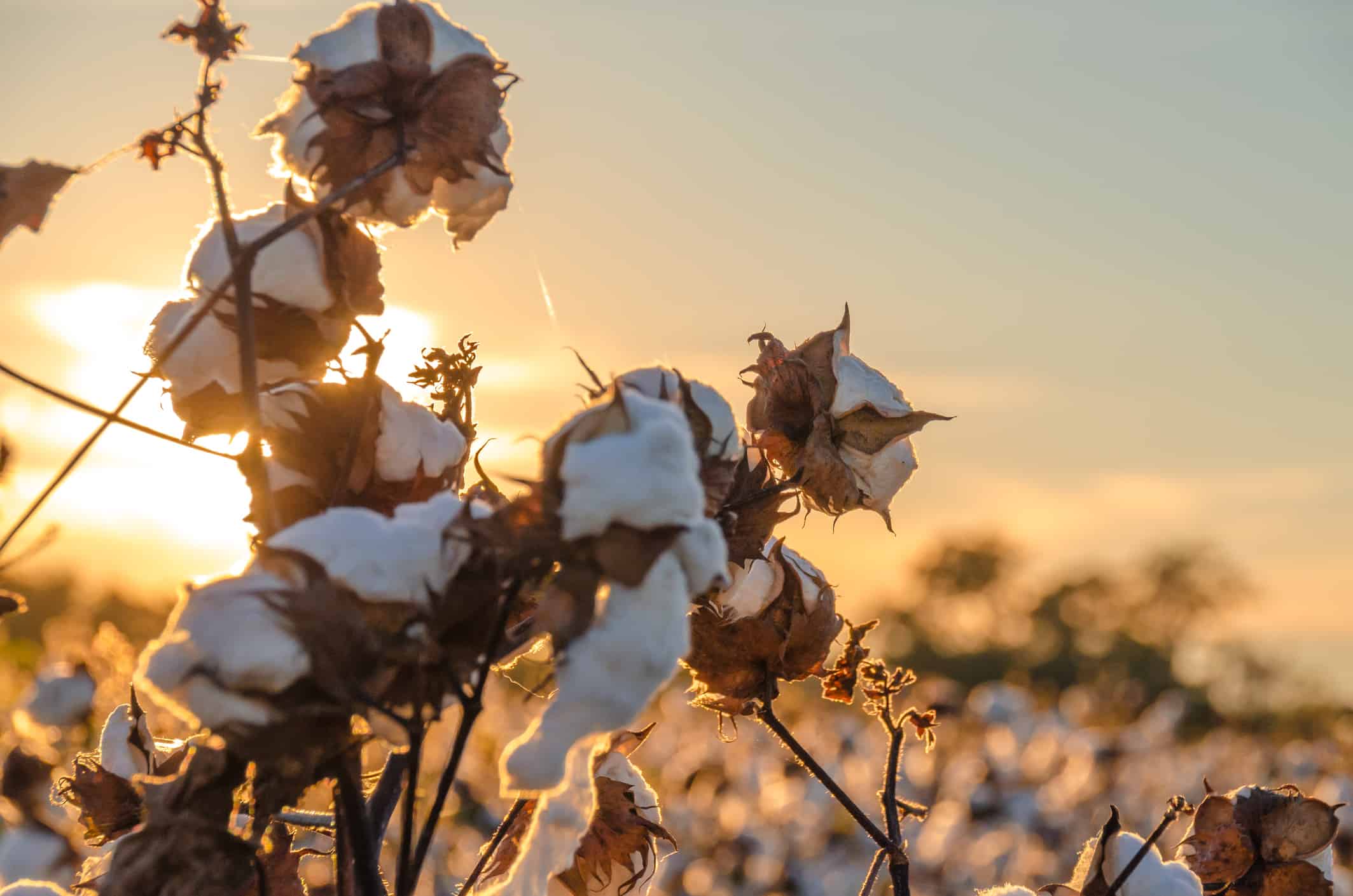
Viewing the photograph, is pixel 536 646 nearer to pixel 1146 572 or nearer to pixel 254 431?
pixel 254 431

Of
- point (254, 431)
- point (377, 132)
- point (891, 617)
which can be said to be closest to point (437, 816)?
point (254, 431)

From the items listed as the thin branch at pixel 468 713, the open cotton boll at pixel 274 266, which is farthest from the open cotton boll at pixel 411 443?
the thin branch at pixel 468 713

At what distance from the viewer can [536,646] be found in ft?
4.26

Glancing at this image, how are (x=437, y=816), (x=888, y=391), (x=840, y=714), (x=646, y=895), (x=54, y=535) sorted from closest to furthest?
(x=437, y=816), (x=54, y=535), (x=646, y=895), (x=888, y=391), (x=840, y=714)

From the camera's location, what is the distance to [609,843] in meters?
1.59

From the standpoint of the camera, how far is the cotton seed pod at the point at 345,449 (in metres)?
1.23

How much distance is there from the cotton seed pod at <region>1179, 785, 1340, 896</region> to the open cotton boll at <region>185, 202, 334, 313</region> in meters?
1.29

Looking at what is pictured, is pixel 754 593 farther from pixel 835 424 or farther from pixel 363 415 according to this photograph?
pixel 363 415

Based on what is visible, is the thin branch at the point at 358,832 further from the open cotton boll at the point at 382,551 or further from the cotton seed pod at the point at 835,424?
the cotton seed pod at the point at 835,424

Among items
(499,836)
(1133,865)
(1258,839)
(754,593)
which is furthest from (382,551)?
(1258,839)

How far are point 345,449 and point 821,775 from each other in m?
0.80

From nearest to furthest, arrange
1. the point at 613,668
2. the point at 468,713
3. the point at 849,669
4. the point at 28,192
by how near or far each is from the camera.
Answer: the point at 613,668
the point at 468,713
the point at 28,192
the point at 849,669

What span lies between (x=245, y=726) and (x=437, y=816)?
8.5 inches

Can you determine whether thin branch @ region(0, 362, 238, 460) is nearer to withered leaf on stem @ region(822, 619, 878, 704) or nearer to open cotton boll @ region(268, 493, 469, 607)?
open cotton boll @ region(268, 493, 469, 607)
